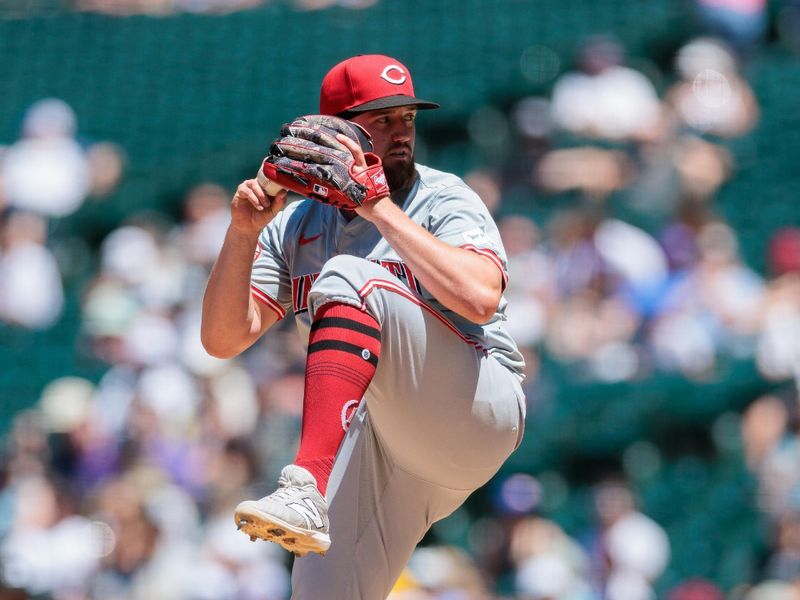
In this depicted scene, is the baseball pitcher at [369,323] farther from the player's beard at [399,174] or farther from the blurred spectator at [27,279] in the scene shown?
the blurred spectator at [27,279]

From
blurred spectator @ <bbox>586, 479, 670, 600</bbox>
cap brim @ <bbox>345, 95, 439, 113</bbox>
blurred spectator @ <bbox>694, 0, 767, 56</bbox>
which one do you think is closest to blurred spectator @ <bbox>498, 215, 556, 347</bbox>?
blurred spectator @ <bbox>586, 479, 670, 600</bbox>

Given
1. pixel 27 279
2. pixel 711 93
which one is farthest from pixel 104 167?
pixel 711 93

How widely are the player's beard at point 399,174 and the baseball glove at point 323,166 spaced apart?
21 centimetres

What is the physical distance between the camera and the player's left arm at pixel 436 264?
8.34 ft

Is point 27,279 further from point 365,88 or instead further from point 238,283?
point 365,88

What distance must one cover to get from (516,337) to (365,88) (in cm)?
330

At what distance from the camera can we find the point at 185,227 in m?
6.85

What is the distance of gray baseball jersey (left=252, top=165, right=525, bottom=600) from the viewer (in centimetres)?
262

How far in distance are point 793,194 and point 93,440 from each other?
144 inches

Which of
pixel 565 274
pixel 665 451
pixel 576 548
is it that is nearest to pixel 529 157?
pixel 565 274

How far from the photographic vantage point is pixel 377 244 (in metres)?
2.88

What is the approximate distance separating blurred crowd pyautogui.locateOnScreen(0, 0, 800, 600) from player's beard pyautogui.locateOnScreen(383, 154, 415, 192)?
8.84 feet

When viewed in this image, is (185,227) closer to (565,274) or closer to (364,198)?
(565,274)

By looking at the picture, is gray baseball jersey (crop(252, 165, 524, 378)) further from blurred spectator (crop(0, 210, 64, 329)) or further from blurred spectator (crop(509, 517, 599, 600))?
blurred spectator (crop(0, 210, 64, 329))
